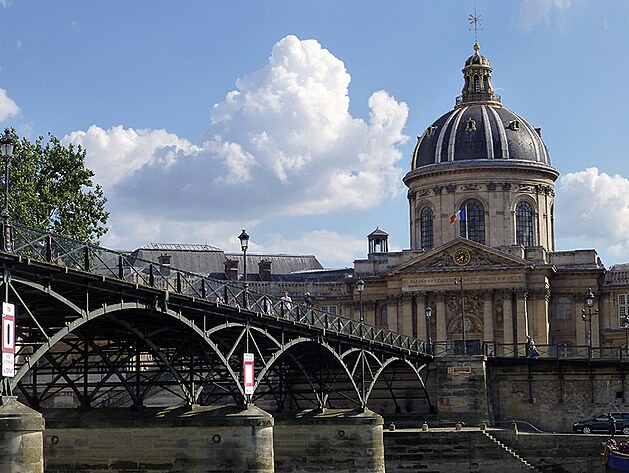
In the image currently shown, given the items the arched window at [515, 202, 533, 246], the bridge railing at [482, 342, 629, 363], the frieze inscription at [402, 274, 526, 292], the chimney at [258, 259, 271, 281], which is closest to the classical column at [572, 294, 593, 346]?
the bridge railing at [482, 342, 629, 363]

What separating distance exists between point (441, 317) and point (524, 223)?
47.8 ft

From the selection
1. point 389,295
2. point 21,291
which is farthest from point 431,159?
point 21,291

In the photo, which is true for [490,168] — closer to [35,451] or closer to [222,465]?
[222,465]

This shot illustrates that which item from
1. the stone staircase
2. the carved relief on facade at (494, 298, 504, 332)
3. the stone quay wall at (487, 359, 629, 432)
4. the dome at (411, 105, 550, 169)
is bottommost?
the stone staircase

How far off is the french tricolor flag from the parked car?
40878 millimetres

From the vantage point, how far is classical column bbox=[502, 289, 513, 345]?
116 metres

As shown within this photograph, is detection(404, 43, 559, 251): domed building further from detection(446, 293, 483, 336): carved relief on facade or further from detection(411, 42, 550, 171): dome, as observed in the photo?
detection(446, 293, 483, 336): carved relief on facade

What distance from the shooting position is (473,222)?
12631 centimetres

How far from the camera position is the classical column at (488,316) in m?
117

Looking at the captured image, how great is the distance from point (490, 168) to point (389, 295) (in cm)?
1478

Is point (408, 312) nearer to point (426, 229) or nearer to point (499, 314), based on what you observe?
point (499, 314)

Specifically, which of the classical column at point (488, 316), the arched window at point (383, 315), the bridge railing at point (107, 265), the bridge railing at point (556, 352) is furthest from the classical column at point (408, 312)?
the bridge railing at point (107, 265)

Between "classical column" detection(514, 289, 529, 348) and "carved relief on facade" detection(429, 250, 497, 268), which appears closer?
"classical column" detection(514, 289, 529, 348)

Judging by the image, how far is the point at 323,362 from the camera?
6456 cm
